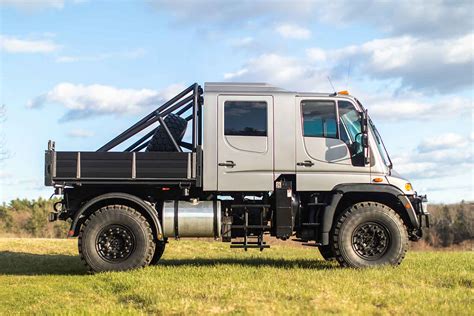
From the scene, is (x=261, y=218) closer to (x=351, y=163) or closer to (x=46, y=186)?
(x=351, y=163)

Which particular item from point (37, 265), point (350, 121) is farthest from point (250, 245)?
point (37, 265)

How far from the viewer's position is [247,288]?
815 cm

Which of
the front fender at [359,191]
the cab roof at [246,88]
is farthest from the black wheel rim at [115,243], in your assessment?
the front fender at [359,191]

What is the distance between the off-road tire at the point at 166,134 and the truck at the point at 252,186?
332 mm

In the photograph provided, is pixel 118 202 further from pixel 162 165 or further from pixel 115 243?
pixel 162 165

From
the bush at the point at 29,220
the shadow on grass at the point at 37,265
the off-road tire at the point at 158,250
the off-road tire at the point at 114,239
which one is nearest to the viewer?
the off-road tire at the point at 114,239

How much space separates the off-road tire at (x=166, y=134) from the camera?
11414 mm

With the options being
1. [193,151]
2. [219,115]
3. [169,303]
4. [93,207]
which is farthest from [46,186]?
[169,303]

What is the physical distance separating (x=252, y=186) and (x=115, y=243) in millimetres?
2715

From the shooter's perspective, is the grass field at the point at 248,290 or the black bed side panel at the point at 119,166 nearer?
the grass field at the point at 248,290

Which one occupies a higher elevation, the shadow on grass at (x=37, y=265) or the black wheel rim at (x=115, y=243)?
the black wheel rim at (x=115, y=243)

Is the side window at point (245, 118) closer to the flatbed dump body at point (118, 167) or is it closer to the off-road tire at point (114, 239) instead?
the flatbed dump body at point (118, 167)

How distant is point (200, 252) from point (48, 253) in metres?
4.35

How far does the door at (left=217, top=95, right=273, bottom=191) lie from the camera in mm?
10703
